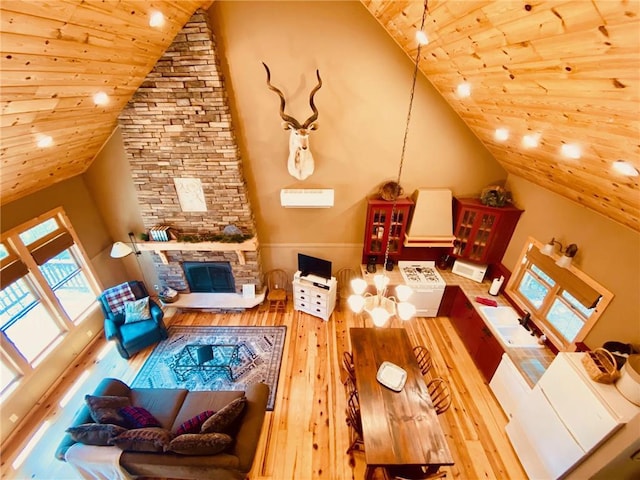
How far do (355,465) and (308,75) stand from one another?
4.81 metres

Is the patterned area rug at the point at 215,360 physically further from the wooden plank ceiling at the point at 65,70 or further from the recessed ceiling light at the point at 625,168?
the recessed ceiling light at the point at 625,168

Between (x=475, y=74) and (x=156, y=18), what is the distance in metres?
3.07

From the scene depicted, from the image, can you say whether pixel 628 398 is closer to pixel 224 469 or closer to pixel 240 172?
pixel 224 469

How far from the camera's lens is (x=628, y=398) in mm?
2195

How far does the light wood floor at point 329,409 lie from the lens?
301cm

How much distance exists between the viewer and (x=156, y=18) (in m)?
2.61

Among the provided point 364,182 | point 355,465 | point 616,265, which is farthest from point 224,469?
point 616,265

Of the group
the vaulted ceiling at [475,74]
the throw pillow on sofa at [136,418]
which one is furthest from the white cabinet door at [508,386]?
the throw pillow on sofa at [136,418]

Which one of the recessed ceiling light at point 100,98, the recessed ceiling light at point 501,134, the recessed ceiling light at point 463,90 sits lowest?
the recessed ceiling light at point 501,134

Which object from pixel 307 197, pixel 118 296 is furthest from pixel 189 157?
pixel 118 296

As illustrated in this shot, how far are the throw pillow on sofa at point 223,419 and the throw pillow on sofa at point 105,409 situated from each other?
93 centimetres

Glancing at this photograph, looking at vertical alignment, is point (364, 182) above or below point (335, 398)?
above

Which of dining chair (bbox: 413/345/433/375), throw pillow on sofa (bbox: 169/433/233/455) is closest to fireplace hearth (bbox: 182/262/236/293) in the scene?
throw pillow on sofa (bbox: 169/433/233/455)

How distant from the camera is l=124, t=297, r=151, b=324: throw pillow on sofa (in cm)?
430
